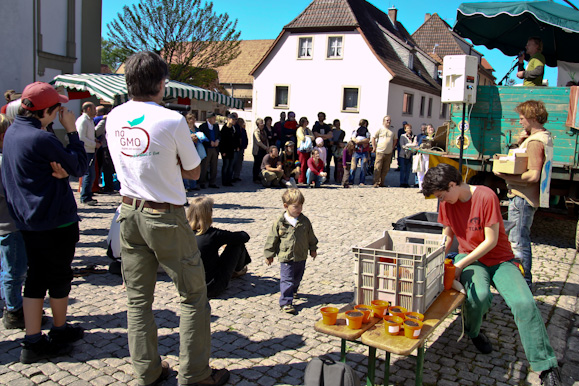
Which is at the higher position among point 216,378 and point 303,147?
point 303,147

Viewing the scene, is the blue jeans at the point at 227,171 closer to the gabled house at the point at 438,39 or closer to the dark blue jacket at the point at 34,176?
the dark blue jacket at the point at 34,176

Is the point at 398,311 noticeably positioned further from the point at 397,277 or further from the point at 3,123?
the point at 3,123

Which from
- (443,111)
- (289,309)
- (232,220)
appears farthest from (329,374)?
(443,111)

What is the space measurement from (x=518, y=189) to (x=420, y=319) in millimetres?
2603

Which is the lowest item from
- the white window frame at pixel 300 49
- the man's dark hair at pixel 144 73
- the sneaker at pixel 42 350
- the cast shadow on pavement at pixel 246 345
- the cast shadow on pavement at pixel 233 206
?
the cast shadow on pavement at pixel 246 345

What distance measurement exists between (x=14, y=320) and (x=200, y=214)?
1.81 metres

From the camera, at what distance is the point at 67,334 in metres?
3.94

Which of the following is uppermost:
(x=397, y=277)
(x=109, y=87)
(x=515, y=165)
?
(x=109, y=87)

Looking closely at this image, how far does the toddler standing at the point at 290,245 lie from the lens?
191 inches

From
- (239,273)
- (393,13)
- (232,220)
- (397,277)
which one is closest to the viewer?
(397,277)

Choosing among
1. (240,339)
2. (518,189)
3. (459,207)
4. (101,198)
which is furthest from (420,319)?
(101,198)

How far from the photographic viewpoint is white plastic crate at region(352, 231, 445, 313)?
Answer: 3.29 metres

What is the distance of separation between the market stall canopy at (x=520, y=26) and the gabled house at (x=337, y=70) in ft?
55.3

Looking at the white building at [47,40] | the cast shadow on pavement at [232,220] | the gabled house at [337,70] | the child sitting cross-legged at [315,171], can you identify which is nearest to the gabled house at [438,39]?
the gabled house at [337,70]
